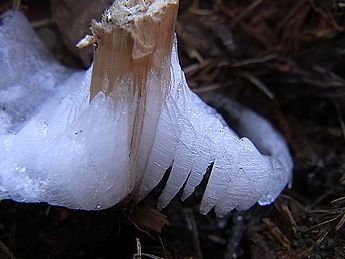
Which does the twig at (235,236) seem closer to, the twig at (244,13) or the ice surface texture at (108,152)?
the ice surface texture at (108,152)

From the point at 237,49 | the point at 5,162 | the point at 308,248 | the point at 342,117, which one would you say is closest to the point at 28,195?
the point at 5,162

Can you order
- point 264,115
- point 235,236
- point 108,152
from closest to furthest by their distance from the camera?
1. point 108,152
2. point 235,236
3. point 264,115

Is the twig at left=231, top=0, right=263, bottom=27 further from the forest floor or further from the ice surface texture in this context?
the ice surface texture

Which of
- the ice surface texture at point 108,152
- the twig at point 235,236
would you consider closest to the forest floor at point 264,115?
the twig at point 235,236

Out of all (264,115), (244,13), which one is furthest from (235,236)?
(244,13)

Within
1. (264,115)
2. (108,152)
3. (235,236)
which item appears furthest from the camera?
(264,115)

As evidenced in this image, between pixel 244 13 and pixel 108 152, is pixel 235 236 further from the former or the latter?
pixel 244 13
